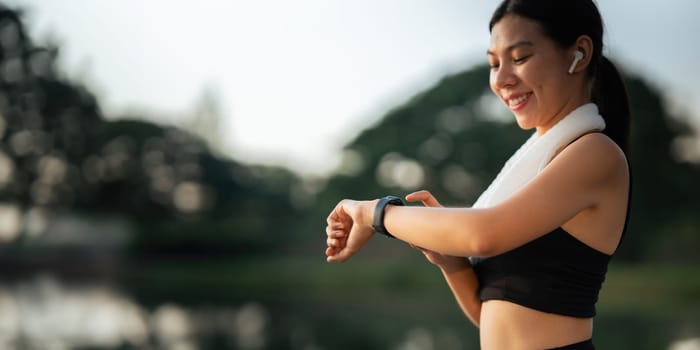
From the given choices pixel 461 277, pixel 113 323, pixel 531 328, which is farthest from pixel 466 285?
pixel 113 323

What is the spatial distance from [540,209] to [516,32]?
0.97 feet

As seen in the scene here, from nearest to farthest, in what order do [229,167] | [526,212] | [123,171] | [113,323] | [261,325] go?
[526,212] < [113,323] < [261,325] < [123,171] < [229,167]

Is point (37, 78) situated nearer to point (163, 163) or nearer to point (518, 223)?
point (163, 163)

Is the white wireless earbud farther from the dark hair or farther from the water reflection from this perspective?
the water reflection

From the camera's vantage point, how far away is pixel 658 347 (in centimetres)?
1036

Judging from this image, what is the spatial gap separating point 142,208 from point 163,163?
6.26 ft

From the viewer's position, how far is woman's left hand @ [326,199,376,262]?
1214 millimetres

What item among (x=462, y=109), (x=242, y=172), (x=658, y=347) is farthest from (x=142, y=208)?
(x=658, y=347)

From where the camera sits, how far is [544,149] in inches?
48.0

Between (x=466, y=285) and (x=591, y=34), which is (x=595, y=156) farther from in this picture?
(x=466, y=285)

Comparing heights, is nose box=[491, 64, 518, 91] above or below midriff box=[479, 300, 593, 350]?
above

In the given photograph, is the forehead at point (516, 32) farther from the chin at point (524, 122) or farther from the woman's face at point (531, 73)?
the chin at point (524, 122)

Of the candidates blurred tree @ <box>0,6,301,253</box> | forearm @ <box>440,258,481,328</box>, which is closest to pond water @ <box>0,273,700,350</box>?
blurred tree @ <box>0,6,301,253</box>

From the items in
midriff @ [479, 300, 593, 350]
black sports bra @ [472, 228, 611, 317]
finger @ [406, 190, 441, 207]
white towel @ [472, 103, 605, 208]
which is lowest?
midriff @ [479, 300, 593, 350]
